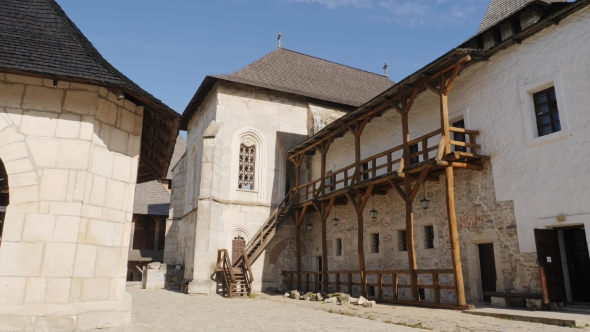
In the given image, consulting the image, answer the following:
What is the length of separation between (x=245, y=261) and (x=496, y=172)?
9080mm

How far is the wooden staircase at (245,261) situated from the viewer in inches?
615

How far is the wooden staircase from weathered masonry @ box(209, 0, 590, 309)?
4239 mm

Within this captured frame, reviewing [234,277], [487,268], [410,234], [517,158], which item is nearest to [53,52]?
[410,234]

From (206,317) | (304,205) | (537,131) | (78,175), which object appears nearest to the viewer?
(78,175)

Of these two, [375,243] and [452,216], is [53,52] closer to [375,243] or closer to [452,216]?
[452,216]

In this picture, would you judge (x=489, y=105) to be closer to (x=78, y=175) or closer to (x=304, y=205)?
(x=304, y=205)

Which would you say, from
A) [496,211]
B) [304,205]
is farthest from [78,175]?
[304,205]

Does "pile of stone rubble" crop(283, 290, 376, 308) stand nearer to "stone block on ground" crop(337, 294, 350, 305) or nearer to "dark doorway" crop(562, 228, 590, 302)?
"stone block on ground" crop(337, 294, 350, 305)

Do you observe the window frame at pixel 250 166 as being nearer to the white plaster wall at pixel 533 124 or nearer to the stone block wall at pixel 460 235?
the stone block wall at pixel 460 235

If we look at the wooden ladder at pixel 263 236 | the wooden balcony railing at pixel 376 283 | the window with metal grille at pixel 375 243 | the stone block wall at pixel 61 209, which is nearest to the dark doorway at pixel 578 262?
the wooden balcony railing at pixel 376 283

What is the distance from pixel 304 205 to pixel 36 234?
1185 centimetres

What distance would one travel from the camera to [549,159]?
9.29m

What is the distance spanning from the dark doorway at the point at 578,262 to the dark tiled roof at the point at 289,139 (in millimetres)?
11929

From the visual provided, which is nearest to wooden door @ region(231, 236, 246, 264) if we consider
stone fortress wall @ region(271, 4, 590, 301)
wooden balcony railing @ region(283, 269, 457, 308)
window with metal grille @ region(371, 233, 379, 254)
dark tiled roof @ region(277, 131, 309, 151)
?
wooden balcony railing @ region(283, 269, 457, 308)
